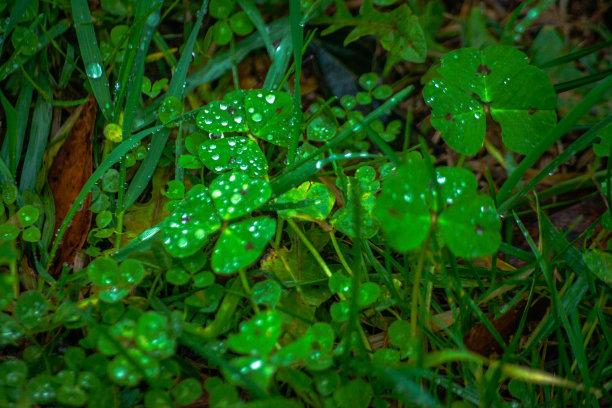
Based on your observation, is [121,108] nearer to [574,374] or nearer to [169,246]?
[169,246]

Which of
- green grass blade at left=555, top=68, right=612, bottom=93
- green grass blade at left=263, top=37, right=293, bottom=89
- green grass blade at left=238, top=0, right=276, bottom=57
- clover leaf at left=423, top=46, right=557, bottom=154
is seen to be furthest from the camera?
green grass blade at left=238, top=0, right=276, bottom=57

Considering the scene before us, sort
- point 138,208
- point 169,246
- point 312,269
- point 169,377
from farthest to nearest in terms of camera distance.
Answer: point 138,208
point 312,269
point 169,246
point 169,377

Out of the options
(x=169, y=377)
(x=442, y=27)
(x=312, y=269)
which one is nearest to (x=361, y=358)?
(x=312, y=269)

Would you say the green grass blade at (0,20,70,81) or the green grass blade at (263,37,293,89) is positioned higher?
the green grass blade at (0,20,70,81)

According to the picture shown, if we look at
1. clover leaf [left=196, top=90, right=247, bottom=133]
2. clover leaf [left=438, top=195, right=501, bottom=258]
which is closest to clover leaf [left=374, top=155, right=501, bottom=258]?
clover leaf [left=438, top=195, right=501, bottom=258]

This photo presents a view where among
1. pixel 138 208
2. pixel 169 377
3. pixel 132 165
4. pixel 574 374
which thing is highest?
pixel 132 165

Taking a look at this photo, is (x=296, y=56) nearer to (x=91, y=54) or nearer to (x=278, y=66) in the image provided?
(x=278, y=66)

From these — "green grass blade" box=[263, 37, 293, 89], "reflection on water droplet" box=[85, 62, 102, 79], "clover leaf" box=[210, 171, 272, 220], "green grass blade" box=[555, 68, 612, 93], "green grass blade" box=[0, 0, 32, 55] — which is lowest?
"clover leaf" box=[210, 171, 272, 220]

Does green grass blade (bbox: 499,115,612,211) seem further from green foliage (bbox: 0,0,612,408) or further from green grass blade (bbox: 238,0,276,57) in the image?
green grass blade (bbox: 238,0,276,57)
